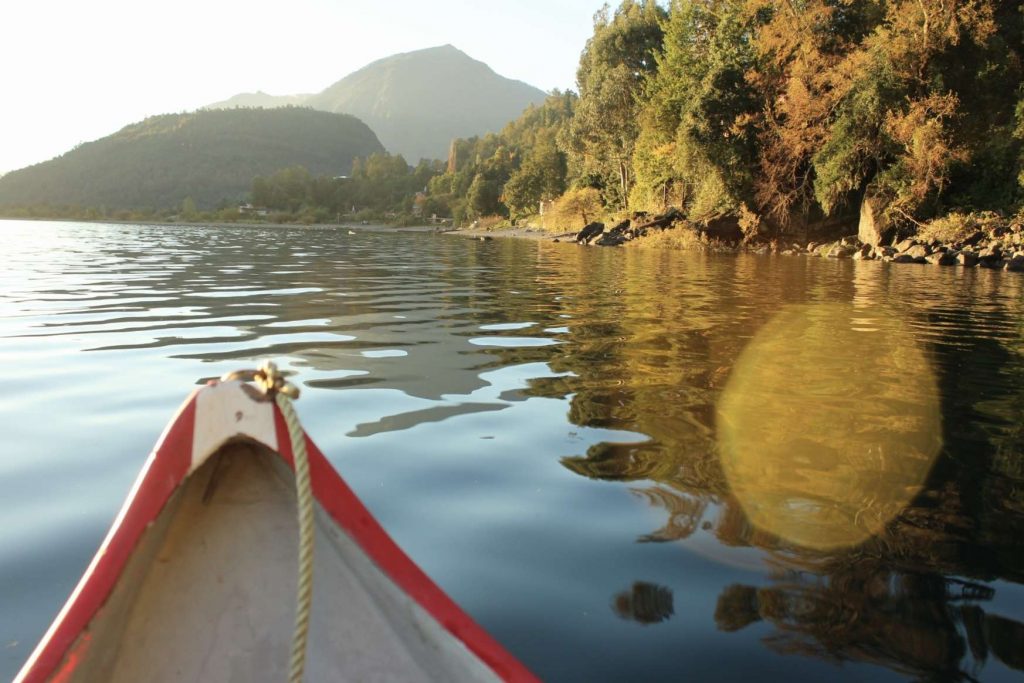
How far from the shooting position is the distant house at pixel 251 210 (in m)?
86.5

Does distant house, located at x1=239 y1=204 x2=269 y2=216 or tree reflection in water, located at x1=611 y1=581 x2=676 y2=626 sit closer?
tree reflection in water, located at x1=611 y1=581 x2=676 y2=626

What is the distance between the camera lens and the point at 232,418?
1385 millimetres

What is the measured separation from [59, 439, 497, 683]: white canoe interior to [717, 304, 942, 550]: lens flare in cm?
163

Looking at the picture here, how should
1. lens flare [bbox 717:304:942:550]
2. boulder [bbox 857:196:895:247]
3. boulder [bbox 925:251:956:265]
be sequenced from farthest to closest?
boulder [bbox 857:196:895:247]
boulder [bbox 925:251:956:265]
lens flare [bbox 717:304:942:550]

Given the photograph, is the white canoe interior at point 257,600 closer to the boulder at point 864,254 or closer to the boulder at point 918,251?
the boulder at point 918,251

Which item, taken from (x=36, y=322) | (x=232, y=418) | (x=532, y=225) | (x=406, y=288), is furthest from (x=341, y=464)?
(x=532, y=225)

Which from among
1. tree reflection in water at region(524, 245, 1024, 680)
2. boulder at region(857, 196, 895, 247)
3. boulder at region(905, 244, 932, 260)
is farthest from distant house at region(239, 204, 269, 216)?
tree reflection in water at region(524, 245, 1024, 680)

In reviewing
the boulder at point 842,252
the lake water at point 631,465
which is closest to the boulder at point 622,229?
the boulder at point 842,252

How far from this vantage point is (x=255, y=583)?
1.58 meters

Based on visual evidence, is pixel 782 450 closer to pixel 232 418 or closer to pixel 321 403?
pixel 321 403

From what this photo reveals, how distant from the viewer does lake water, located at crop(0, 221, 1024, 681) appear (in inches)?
82.2

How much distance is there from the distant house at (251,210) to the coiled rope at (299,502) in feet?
297

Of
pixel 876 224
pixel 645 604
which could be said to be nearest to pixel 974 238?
pixel 876 224

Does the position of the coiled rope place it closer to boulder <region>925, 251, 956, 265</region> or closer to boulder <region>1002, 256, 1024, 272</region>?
boulder <region>1002, 256, 1024, 272</region>
